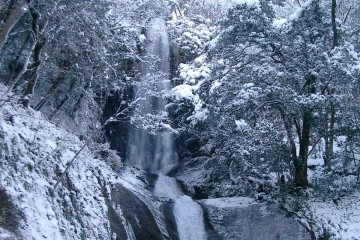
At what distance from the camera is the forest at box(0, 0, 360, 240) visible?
29.9 feet

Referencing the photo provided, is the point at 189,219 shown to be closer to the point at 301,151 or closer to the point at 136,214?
the point at 136,214

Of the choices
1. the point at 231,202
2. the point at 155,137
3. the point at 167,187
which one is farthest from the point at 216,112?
the point at 155,137

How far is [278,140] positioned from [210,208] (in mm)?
3641

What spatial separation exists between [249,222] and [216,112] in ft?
13.5

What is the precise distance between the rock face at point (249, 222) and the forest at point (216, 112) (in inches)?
4.2

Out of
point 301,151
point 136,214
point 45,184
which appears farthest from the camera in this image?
point 301,151

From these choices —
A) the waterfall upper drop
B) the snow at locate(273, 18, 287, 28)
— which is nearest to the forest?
the snow at locate(273, 18, 287, 28)

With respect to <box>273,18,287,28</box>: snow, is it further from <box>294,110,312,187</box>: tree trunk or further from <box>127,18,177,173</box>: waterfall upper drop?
<box>127,18,177,173</box>: waterfall upper drop

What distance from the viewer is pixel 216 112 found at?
541 inches

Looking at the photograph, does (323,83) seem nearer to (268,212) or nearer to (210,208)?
(268,212)

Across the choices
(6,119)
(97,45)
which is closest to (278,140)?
(97,45)

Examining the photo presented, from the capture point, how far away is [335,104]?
12203 mm

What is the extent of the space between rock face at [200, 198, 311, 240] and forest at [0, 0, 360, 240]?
0.11 meters

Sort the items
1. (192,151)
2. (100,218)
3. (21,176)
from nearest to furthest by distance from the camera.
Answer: (21,176) → (100,218) → (192,151)
